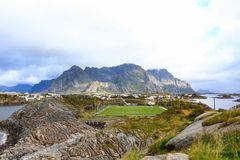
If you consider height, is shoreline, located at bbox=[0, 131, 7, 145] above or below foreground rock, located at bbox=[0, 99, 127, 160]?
below

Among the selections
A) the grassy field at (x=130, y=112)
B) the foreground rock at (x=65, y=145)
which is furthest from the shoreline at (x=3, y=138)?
the grassy field at (x=130, y=112)

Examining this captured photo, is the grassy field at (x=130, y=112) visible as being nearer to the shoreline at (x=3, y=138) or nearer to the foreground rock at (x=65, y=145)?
the shoreline at (x=3, y=138)

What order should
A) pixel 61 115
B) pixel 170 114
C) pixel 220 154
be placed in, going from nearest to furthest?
pixel 220 154
pixel 61 115
pixel 170 114

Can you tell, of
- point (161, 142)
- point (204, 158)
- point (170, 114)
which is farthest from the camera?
point (170, 114)

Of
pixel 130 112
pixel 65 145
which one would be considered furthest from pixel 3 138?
pixel 65 145

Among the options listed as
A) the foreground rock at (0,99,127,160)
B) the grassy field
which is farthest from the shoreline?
the grassy field

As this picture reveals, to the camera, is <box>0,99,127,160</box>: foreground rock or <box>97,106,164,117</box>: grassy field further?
<box>97,106,164,117</box>: grassy field

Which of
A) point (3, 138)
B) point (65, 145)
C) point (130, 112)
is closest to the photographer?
point (65, 145)

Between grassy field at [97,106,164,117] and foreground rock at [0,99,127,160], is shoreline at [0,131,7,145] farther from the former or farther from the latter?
grassy field at [97,106,164,117]

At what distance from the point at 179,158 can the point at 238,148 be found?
2491 mm

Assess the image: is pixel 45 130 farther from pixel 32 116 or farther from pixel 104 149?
pixel 32 116

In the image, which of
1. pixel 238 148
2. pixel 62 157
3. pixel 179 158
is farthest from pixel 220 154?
pixel 62 157

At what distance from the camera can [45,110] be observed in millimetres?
94625

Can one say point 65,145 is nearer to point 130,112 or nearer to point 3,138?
point 3,138
